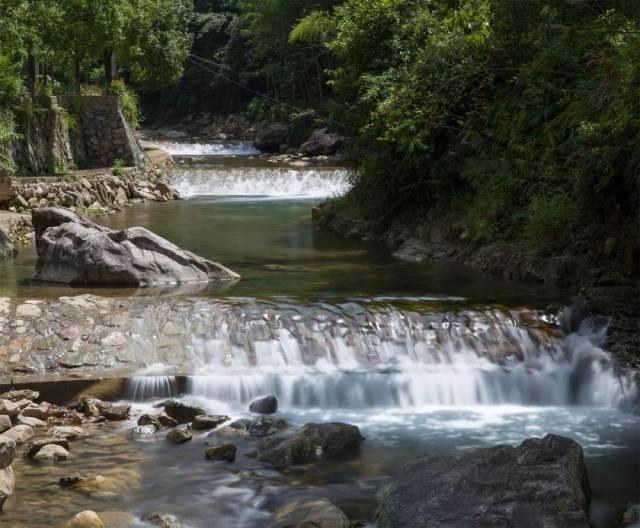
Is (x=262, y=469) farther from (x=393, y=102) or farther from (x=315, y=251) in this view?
(x=393, y=102)

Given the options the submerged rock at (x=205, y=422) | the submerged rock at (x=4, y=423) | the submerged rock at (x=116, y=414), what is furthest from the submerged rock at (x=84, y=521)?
the submerged rock at (x=116, y=414)

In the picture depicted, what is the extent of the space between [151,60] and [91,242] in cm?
2792

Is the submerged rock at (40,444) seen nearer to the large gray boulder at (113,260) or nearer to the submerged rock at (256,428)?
the submerged rock at (256,428)

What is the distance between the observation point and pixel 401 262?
15.5 meters

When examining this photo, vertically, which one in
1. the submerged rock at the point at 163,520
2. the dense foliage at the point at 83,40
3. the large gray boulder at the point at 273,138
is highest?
the dense foliage at the point at 83,40

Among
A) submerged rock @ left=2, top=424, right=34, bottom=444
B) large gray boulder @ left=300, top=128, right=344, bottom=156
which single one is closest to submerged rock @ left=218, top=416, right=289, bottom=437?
submerged rock @ left=2, top=424, right=34, bottom=444

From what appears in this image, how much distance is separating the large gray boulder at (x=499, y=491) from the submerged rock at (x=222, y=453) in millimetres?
1622

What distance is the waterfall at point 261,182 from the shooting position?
29.4m

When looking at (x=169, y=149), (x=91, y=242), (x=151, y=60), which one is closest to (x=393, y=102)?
(x=91, y=242)

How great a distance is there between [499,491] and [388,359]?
4.10 m

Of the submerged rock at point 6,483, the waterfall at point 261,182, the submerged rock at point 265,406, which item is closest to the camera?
the submerged rock at point 6,483

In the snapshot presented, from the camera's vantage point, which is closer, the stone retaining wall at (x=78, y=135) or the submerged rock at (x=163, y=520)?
the submerged rock at (x=163, y=520)

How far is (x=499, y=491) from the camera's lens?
21.1 feet

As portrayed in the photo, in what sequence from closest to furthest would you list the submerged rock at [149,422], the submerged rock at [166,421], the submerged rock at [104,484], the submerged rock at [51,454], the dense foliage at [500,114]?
the submerged rock at [104,484] < the submerged rock at [51,454] < the submerged rock at [149,422] < the submerged rock at [166,421] < the dense foliage at [500,114]
